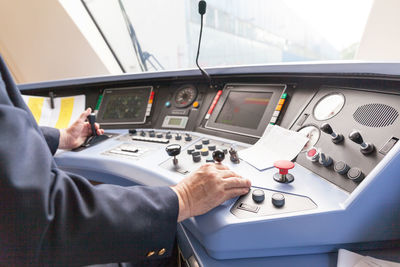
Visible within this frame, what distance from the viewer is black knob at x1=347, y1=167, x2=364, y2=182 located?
20.9 inches

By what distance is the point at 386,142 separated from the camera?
→ 0.54 m

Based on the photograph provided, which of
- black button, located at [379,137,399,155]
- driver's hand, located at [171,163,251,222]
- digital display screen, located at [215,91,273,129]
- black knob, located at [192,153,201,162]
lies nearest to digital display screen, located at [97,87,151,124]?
digital display screen, located at [215,91,273,129]

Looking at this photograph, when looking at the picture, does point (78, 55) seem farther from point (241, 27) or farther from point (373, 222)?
point (373, 222)

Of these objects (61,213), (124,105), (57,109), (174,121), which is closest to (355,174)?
(61,213)

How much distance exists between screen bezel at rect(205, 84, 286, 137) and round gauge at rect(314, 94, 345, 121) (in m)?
0.17

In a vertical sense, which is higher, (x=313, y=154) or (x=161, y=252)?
(x=313, y=154)

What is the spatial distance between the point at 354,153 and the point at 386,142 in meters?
0.07

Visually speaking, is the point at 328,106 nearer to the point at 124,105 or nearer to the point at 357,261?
the point at 357,261

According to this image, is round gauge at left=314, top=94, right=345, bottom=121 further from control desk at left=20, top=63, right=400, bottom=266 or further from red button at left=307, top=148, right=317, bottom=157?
red button at left=307, top=148, right=317, bottom=157

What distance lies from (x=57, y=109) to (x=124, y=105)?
1.53 ft

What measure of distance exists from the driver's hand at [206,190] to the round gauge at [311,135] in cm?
27

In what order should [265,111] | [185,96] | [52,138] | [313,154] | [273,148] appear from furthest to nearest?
[185,96]
[52,138]
[265,111]
[273,148]
[313,154]

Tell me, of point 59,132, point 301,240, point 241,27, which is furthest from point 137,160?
point 241,27

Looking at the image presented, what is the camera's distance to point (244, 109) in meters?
1.01
